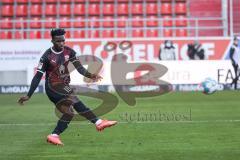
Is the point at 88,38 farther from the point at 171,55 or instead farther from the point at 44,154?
the point at 44,154

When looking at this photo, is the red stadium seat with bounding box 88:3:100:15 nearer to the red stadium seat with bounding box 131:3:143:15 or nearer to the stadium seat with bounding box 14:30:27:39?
the red stadium seat with bounding box 131:3:143:15

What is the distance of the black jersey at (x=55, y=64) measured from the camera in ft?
42.2

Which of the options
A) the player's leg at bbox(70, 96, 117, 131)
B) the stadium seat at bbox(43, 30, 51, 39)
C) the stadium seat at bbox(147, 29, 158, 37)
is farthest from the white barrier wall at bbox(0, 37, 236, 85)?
the player's leg at bbox(70, 96, 117, 131)

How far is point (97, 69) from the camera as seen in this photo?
2998 centimetres

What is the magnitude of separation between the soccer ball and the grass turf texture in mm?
4615

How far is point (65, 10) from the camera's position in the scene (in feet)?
119

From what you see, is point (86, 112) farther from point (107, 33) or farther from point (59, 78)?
point (107, 33)

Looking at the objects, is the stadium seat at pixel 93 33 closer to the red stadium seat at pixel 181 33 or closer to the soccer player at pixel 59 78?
the red stadium seat at pixel 181 33

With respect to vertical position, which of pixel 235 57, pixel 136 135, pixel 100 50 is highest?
pixel 100 50

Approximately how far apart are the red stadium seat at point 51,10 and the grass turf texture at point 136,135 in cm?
1365

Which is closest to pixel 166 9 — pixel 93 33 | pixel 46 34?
pixel 93 33

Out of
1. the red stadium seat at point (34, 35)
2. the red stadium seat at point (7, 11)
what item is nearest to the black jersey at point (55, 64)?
the red stadium seat at point (34, 35)

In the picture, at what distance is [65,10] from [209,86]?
11.2 m

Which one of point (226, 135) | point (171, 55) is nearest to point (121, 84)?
point (171, 55)
